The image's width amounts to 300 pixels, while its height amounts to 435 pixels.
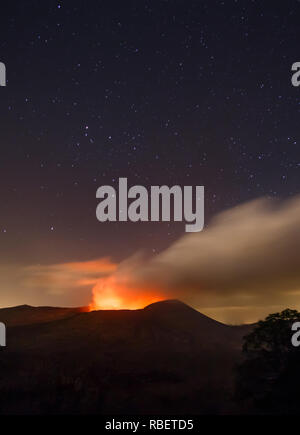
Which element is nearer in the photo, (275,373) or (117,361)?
(275,373)

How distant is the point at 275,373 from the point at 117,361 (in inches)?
1380

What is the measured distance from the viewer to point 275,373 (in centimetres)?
3036

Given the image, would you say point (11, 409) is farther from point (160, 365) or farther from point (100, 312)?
point (100, 312)

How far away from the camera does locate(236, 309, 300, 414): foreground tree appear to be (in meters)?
27.7

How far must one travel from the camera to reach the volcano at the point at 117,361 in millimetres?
44438

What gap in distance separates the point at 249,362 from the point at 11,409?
2622cm

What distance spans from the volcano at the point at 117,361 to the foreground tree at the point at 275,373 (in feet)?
28.3

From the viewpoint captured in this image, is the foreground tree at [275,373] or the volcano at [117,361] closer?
the foreground tree at [275,373]

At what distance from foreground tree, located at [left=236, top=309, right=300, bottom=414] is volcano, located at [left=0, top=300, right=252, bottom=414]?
8.62 meters

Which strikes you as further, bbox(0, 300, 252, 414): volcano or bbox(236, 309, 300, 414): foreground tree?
bbox(0, 300, 252, 414): volcano

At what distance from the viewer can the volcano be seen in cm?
4444

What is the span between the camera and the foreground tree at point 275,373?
27734 millimetres

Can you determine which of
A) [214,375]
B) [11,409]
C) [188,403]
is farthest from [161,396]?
[11,409]
